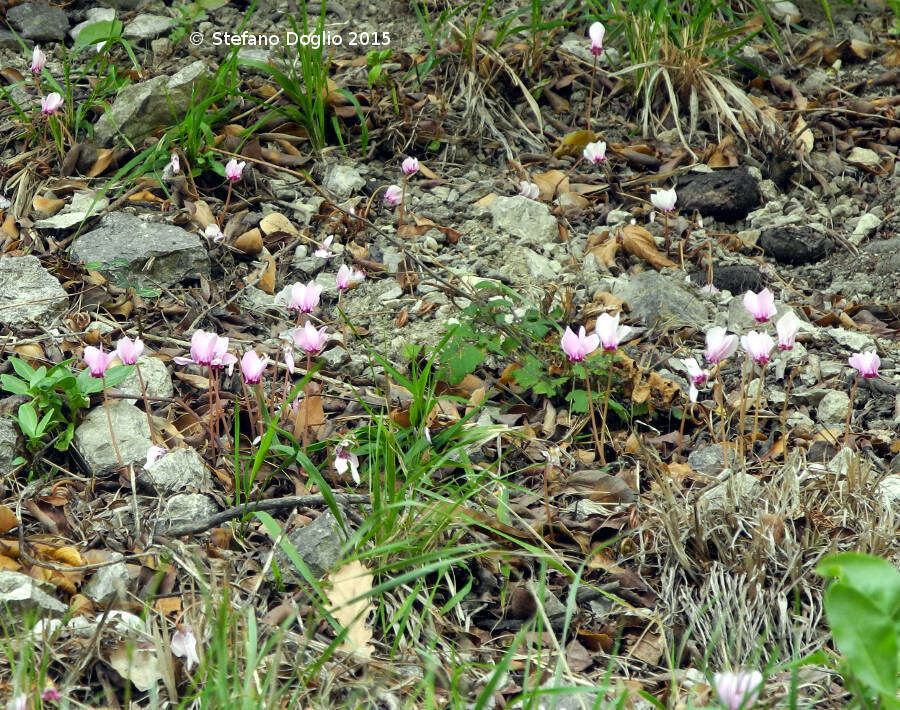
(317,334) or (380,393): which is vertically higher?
(317,334)

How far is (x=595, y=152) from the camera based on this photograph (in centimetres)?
356

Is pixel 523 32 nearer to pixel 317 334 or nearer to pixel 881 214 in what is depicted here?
pixel 881 214

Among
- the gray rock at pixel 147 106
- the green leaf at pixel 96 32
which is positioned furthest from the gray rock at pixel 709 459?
the green leaf at pixel 96 32

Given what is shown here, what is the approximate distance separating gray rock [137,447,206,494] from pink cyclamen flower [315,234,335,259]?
1.06 meters

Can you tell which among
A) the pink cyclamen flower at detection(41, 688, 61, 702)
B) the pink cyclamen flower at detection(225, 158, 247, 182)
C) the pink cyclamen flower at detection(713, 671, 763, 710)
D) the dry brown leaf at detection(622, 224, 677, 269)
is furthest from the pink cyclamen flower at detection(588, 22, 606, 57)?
the pink cyclamen flower at detection(41, 688, 61, 702)

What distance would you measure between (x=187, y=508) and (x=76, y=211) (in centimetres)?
157

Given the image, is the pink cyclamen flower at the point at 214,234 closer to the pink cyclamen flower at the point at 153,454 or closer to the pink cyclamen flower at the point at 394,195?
the pink cyclamen flower at the point at 394,195

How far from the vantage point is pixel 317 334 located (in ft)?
7.71

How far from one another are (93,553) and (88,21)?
114 inches

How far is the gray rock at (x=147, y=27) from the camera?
404 cm

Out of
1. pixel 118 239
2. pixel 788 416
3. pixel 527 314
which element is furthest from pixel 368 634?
pixel 118 239

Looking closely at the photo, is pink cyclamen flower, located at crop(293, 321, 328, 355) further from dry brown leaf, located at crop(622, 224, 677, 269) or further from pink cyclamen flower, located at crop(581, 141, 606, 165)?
pink cyclamen flower, located at crop(581, 141, 606, 165)

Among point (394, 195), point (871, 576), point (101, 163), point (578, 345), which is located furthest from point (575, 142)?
point (871, 576)

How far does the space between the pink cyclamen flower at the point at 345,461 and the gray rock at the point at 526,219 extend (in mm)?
1345
